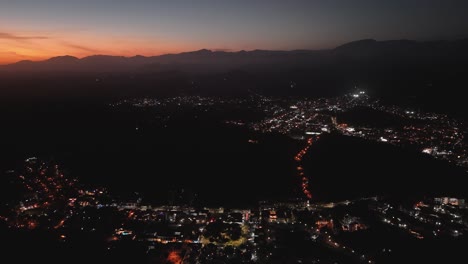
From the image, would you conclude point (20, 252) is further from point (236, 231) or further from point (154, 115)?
point (154, 115)

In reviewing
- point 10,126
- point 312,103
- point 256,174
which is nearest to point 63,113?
point 10,126

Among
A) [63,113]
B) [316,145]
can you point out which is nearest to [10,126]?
[63,113]

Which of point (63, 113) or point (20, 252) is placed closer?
point (20, 252)

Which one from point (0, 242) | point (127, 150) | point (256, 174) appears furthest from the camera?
point (127, 150)

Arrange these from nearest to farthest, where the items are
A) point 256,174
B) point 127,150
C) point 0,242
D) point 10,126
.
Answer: point 0,242
point 256,174
point 127,150
point 10,126

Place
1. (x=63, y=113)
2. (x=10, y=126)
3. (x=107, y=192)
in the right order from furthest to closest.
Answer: (x=63, y=113) → (x=10, y=126) → (x=107, y=192)

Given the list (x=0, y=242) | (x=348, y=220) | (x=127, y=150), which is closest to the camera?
(x=0, y=242)

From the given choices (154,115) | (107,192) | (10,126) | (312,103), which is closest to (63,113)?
(10,126)

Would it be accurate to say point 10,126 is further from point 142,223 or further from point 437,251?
point 437,251

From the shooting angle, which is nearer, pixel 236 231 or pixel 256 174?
pixel 236 231
